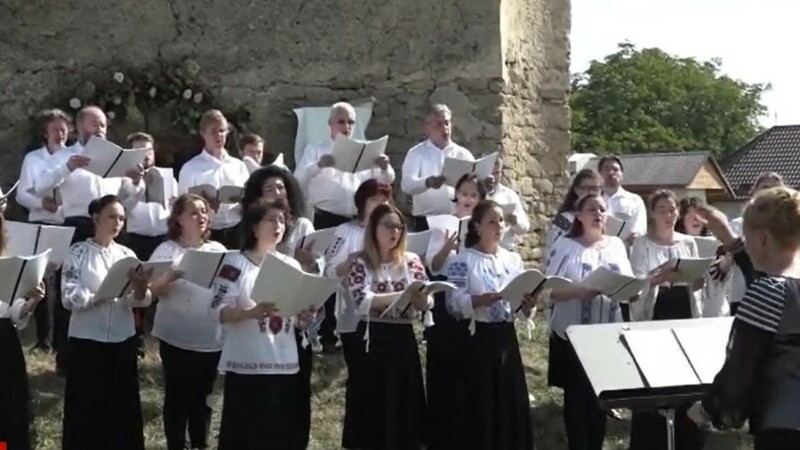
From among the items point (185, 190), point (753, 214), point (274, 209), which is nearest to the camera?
point (753, 214)

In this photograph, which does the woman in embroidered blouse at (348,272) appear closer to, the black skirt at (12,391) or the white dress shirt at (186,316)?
the white dress shirt at (186,316)

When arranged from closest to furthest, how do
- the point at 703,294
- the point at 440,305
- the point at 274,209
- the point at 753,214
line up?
the point at 753,214
the point at 274,209
the point at 440,305
the point at 703,294

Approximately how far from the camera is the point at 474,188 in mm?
6543

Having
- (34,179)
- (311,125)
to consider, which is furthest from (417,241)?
(311,125)

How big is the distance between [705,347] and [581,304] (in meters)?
2.08

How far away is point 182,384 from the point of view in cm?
561

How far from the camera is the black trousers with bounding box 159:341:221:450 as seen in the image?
5.58 m

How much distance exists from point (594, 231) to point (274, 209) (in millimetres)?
1866

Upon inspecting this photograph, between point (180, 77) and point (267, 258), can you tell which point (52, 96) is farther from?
point (267, 258)

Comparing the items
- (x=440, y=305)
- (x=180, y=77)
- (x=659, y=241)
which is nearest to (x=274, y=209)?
(x=440, y=305)

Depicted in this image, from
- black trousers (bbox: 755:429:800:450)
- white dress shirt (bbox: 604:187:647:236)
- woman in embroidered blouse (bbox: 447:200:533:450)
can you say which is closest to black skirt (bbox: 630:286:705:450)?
woman in embroidered blouse (bbox: 447:200:533:450)

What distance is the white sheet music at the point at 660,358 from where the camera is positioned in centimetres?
370

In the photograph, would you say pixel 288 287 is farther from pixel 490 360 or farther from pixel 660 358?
pixel 660 358

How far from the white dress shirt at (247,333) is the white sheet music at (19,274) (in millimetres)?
811
